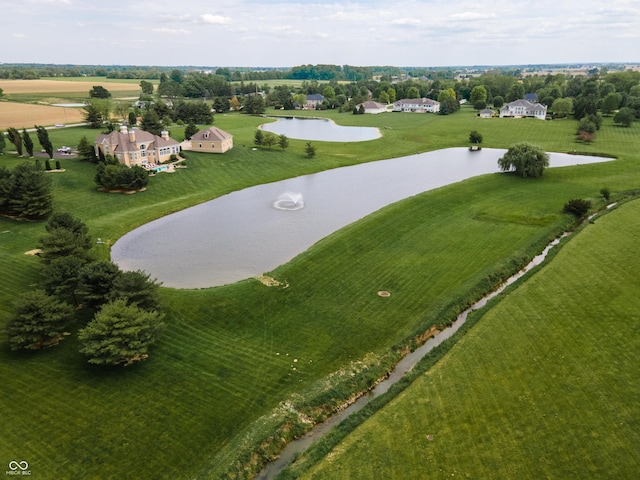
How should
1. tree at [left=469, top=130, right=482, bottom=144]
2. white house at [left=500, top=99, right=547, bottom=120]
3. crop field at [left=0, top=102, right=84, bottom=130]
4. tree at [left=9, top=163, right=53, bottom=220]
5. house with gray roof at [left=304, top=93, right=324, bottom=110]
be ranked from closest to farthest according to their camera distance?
tree at [left=9, top=163, right=53, bottom=220] < tree at [left=469, top=130, right=482, bottom=144] < crop field at [left=0, top=102, right=84, bottom=130] < white house at [left=500, top=99, right=547, bottom=120] < house with gray roof at [left=304, top=93, right=324, bottom=110]

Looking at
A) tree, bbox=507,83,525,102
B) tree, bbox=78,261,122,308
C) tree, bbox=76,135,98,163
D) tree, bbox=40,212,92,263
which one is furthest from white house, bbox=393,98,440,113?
tree, bbox=78,261,122,308

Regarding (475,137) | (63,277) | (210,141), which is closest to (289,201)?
(210,141)

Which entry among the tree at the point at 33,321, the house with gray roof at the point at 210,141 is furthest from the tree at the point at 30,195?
the house with gray roof at the point at 210,141

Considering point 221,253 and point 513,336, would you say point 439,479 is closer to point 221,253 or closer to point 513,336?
point 513,336

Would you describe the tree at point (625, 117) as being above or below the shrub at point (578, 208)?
above

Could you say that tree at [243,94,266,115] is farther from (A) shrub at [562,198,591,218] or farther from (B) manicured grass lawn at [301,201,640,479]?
(B) manicured grass lawn at [301,201,640,479]

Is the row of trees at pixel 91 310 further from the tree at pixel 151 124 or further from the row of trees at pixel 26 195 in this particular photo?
the tree at pixel 151 124
